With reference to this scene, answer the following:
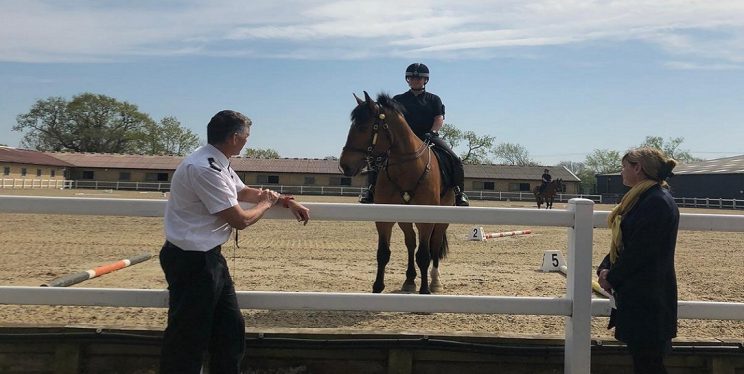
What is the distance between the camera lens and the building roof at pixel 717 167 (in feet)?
164

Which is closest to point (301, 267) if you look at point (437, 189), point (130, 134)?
point (437, 189)

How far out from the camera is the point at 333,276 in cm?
711

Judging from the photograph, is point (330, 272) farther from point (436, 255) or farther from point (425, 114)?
point (425, 114)

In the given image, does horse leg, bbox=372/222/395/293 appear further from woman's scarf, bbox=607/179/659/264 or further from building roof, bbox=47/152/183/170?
building roof, bbox=47/152/183/170

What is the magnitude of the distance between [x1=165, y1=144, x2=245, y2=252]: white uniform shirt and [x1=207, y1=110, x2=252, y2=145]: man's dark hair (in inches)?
4.0

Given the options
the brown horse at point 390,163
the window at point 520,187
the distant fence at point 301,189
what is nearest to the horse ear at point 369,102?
the brown horse at point 390,163

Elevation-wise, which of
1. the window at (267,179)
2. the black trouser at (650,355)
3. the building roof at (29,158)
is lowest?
the black trouser at (650,355)

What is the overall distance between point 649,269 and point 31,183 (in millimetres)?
61383

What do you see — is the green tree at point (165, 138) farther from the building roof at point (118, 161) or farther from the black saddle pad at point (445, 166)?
the black saddle pad at point (445, 166)

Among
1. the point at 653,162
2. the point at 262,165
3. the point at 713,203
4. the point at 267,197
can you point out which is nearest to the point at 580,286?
the point at 653,162

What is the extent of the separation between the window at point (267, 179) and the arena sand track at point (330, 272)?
1876 inches

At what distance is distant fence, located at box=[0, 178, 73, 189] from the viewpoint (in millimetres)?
48969

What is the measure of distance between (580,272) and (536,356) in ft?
2.28

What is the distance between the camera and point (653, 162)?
3.01 metres
